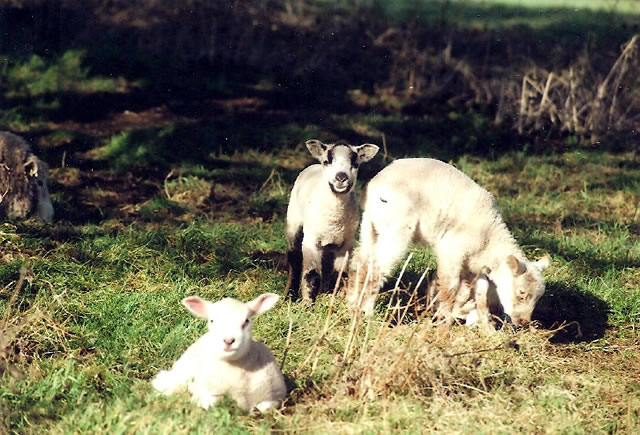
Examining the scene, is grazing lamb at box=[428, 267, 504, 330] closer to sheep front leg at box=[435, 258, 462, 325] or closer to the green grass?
sheep front leg at box=[435, 258, 462, 325]

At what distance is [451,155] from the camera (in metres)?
11.1

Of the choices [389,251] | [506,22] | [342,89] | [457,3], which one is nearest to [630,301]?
[389,251]

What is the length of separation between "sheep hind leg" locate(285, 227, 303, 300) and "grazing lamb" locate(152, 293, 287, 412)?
199 centimetres

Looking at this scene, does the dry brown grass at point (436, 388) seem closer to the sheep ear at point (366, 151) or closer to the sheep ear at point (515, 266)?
the sheep ear at point (515, 266)

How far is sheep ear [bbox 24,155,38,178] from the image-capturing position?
26.0ft

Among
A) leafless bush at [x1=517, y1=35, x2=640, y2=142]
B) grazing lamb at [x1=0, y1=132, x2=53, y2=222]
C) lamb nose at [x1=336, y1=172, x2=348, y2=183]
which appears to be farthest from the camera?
leafless bush at [x1=517, y1=35, x2=640, y2=142]

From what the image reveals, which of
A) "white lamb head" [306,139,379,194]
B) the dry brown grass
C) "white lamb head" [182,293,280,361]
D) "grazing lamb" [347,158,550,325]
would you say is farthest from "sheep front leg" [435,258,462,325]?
"white lamb head" [182,293,280,361]

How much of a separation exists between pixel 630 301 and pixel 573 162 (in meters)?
4.24

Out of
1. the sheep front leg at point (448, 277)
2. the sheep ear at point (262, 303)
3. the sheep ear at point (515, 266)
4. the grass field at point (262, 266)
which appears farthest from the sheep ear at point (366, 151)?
the sheep ear at point (262, 303)

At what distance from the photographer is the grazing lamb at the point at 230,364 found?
15.1ft

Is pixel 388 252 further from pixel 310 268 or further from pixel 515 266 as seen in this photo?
pixel 515 266

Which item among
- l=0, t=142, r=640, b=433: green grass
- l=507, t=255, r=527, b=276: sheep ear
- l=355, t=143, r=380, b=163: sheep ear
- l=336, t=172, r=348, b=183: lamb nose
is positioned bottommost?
l=0, t=142, r=640, b=433: green grass

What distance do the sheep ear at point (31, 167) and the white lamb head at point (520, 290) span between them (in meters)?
4.38

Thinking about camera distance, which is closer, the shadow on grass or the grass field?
the grass field
